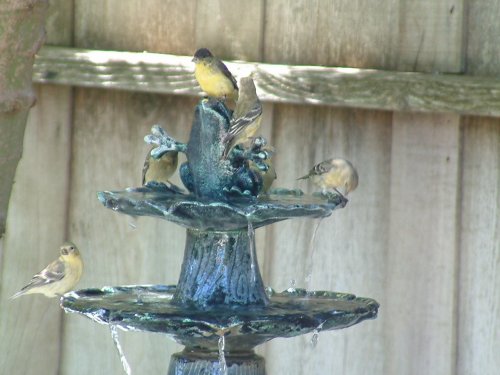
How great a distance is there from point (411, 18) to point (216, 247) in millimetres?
1713

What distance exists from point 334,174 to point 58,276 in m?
1.24

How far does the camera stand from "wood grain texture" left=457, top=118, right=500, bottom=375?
5000 millimetres

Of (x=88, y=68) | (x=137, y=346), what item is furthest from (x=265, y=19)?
(x=137, y=346)

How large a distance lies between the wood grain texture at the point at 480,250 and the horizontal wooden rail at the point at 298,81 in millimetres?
198

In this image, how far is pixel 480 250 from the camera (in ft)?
16.5

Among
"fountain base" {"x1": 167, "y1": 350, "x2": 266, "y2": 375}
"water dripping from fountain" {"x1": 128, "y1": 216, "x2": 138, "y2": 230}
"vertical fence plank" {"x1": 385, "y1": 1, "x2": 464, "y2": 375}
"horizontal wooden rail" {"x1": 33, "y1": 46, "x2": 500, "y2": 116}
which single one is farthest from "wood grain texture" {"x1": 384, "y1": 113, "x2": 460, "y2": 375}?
"fountain base" {"x1": 167, "y1": 350, "x2": 266, "y2": 375}

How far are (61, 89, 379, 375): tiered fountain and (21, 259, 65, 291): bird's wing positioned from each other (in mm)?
968

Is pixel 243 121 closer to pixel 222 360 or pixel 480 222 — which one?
pixel 222 360

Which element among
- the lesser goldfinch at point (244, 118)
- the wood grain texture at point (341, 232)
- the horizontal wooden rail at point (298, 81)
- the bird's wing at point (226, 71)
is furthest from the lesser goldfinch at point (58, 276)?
the lesser goldfinch at point (244, 118)

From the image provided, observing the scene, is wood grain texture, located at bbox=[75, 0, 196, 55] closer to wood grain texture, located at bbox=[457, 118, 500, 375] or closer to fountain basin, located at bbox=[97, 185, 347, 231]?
wood grain texture, located at bbox=[457, 118, 500, 375]

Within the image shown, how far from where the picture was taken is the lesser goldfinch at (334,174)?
192 inches

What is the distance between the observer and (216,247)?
Answer: 3869 mm

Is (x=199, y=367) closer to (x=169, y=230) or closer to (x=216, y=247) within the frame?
(x=216, y=247)

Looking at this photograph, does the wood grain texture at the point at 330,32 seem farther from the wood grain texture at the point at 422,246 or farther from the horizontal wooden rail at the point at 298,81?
the wood grain texture at the point at 422,246
